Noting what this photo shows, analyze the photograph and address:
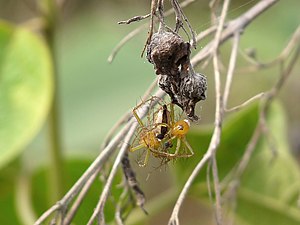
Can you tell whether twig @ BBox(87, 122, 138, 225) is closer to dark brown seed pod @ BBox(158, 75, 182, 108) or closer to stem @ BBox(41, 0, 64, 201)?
dark brown seed pod @ BBox(158, 75, 182, 108)

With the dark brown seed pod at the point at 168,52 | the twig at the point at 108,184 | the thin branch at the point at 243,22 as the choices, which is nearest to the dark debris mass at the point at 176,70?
the dark brown seed pod at the point at 168,52

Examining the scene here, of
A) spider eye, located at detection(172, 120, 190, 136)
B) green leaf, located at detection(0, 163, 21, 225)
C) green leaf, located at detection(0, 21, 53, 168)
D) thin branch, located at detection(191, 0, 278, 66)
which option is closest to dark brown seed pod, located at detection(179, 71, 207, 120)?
spider eye, located at detection(172, 120, 190, 136)

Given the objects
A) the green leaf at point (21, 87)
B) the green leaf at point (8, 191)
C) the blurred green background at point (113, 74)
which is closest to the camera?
the green leaf at point (21, 87)

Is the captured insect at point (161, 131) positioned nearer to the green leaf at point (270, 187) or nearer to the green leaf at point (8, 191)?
the green leaf at point (270, 187)

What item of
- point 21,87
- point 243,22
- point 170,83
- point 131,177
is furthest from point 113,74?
point 170,83

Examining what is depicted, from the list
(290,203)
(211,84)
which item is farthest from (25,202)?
(211,84)
